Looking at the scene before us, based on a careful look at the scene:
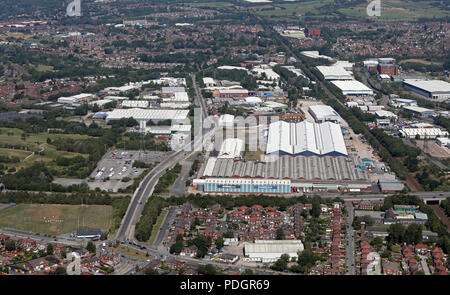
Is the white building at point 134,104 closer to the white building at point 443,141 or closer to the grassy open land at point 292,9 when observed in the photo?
the white building at point 443,141

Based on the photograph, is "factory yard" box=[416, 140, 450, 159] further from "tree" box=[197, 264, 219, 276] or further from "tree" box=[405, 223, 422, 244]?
"tree" box=[197, 264, 219, 276]

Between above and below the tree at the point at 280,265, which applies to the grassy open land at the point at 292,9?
above

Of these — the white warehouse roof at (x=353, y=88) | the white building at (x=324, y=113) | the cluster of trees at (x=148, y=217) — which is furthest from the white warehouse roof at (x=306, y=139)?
the white warehouse roof at (x=353, y=88)

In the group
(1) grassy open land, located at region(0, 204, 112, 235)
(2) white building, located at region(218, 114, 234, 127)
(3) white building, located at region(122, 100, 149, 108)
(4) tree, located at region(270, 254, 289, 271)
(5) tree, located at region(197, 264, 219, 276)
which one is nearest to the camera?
(5) tree, located at region(197, 264, 219, 276)

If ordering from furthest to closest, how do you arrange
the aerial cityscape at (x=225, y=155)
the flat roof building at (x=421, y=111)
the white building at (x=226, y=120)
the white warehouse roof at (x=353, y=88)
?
the white warehouse roof at (x=353, y=88), the flat roof building at (x=421, y=111), the white building at (x=226, y=120), the aerial cityscape at (x=225, y=155)

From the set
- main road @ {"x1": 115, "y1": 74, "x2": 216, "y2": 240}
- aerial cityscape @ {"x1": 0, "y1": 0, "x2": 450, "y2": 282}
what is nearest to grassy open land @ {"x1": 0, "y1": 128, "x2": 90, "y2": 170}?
aerial cityscape @ {"x1": 0, "y1": 0, "x2": 450, "y2": 282}
